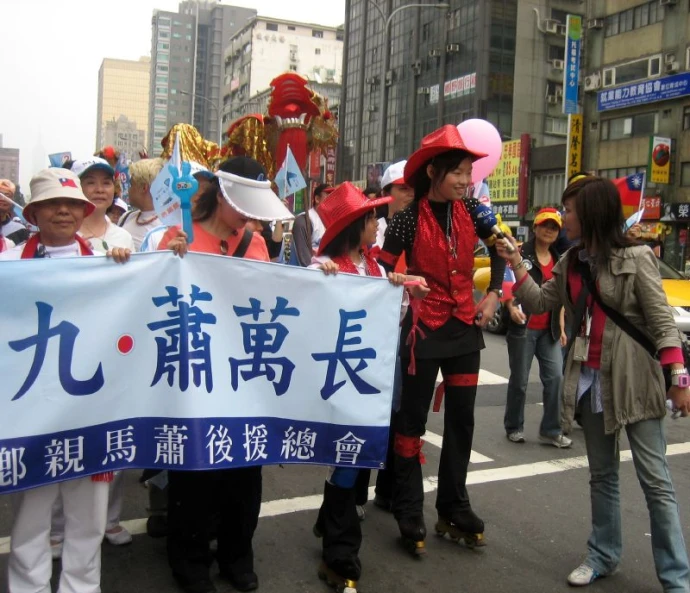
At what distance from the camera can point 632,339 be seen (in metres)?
3.46

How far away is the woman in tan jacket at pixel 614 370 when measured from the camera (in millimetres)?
3365

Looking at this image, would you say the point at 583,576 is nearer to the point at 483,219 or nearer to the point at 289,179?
the point at 483,219

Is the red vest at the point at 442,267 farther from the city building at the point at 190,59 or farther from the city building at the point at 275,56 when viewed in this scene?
the city building at the point at 190,59

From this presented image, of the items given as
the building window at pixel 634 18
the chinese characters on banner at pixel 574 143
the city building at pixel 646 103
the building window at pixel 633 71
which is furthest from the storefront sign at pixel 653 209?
the building window at pixel 634 18

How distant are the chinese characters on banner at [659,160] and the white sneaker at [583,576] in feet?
99.7

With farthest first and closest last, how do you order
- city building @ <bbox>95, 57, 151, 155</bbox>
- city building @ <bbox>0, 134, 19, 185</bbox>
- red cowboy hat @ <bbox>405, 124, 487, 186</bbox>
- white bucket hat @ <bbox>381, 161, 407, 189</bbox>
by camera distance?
city building @ <bbox>95, 57, 151, 155</bbox>, city building @ <bbox>0, 134, 19, 185</bbox>, white bucket hat @ <bbox>381, 161, 407, 189</bbox>, red cowboy hat @ <bbox>405, 124, 487, 186</bbox>

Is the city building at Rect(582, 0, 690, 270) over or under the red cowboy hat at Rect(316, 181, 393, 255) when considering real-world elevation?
over

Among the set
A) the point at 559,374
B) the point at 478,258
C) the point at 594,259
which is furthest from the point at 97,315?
the point at 478,258

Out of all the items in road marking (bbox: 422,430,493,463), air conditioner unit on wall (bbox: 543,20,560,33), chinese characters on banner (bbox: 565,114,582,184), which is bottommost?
road marking (bbox: 422,430,493,463)

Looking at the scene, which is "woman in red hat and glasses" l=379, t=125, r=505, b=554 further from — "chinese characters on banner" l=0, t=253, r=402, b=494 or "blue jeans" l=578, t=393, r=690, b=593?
"blue jeans" l=578, t=393, r=690, b=593

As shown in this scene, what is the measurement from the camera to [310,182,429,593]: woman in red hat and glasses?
3.53 meters

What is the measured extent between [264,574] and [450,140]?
235 centimetres

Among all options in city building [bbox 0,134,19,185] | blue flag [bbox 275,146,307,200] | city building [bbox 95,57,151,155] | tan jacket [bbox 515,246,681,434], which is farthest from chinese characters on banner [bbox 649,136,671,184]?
city building [bbox 95,57,151,155]

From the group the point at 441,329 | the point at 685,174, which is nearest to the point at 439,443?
the point at 441,329
